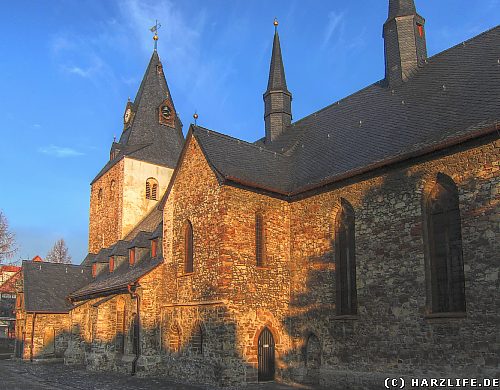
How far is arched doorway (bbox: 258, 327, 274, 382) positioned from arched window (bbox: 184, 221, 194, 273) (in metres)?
3.59

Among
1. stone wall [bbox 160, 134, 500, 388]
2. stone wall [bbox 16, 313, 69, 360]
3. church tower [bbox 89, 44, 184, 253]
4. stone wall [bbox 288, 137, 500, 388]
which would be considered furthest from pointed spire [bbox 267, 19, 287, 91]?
stone wall [bbox 16, 313, 69, 360]

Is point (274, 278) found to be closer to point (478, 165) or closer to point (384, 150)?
point (384, 150)

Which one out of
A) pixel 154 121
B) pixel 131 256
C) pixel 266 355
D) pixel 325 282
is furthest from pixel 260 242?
pixel 154 121

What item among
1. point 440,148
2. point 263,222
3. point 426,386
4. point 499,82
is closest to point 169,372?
point 263,222

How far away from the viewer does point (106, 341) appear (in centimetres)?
2119

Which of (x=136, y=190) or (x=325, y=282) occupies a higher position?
(x=136, y=190)

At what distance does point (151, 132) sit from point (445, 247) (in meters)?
24.5

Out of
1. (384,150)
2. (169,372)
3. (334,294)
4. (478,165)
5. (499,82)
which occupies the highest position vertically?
(499,82)

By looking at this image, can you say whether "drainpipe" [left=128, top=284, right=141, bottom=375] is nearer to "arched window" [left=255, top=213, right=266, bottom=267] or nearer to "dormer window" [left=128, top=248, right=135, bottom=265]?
"dormer window" [left=128, top=248, right=135, bottom=265]

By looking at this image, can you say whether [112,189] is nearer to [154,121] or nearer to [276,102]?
[154,121]

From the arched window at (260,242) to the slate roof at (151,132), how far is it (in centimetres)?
1630

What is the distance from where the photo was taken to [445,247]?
41.4 feet

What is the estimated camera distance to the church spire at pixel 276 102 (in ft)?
76.9

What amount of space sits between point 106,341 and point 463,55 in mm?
17349
